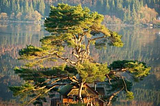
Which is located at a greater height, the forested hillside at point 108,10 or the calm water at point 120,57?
the forested hillside at point 108,10

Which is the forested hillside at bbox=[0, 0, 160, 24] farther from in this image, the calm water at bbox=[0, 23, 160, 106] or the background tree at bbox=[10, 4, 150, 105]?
the background tree at bbox=[10, 4, 150, 105]

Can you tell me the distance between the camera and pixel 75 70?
691 inches

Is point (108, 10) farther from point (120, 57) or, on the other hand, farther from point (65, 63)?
point (65, 63)

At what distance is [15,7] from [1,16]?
5.24 m

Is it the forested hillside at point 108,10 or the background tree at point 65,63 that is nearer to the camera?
the background tree at point 65,63

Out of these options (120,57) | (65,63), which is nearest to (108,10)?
(120,57)

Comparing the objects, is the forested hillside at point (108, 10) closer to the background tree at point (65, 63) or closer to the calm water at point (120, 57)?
the calm water at point (120, 57)

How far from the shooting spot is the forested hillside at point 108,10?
13738 centimetres

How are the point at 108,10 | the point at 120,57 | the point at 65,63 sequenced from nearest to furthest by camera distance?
1. the point at 65,63
2. the point at 120,57
3. the point at 108,10

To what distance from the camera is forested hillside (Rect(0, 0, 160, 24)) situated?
5408 inches

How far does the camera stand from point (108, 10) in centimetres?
14412

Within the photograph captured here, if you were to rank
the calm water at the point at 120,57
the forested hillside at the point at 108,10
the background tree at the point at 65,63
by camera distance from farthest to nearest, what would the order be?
the forested hillside at the point at 108,10, the calm water at the point at 120,57, the background tree at the point at 65,63

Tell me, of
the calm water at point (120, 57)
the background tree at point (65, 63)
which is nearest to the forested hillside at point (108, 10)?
the calm water at point (120, 57)

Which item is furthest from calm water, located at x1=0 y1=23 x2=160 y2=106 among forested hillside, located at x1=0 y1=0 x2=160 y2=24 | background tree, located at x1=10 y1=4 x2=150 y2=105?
forested hillside, located at x1=0 y1=0 x2=160 y2=24
